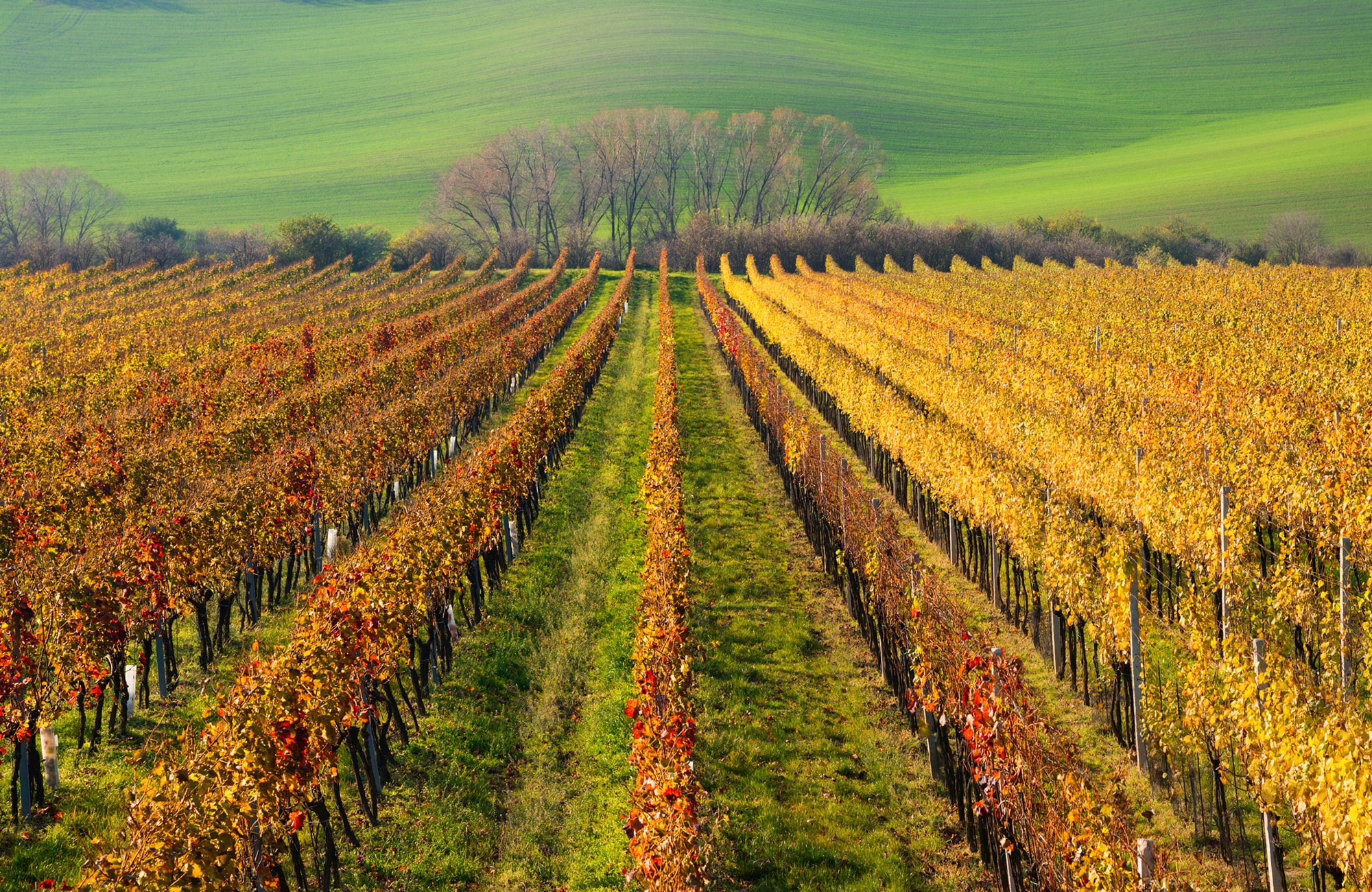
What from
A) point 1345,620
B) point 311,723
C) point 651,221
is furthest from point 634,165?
point 311,723

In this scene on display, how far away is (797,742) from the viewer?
1141 cm

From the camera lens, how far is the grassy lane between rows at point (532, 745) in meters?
9.22

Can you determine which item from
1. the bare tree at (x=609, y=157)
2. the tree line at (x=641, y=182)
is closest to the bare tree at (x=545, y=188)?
the tree line at (x=641, y=182)

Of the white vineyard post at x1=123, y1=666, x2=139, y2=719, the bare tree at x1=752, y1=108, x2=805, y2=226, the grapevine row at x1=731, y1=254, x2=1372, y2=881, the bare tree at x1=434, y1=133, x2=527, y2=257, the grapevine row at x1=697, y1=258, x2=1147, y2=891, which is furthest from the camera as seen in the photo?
the bare tree at x1=752, y1=108, x2=805, y2=226

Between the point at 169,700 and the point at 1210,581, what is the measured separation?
540 inches

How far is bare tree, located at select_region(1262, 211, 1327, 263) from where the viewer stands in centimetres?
7656

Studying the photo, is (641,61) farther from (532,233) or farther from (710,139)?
(532,233)

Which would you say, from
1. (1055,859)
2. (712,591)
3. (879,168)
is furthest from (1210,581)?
(879,168)

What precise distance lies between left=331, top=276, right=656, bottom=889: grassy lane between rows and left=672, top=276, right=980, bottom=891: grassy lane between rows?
1243mm

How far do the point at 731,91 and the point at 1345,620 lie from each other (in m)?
147

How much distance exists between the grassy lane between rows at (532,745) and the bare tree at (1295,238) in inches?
3139

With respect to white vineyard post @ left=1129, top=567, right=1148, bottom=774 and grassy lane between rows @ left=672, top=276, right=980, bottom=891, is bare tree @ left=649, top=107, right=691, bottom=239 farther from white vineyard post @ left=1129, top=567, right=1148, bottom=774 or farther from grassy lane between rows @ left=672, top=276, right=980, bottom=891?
white vineyard post @ left=1129, top=567, right=1148, bottom=774

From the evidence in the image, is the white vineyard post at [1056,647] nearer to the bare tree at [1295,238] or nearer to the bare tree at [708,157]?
the bare tree at [1295,238]

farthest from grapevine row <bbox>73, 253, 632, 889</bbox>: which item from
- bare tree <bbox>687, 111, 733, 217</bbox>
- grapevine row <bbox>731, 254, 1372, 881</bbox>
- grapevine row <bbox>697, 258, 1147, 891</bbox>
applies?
bare tree <bbox>687, 111, 733, 217</bbox>
